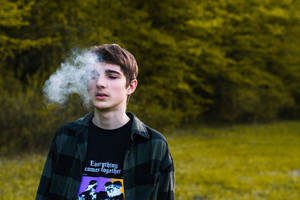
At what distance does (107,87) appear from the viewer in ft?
6.36

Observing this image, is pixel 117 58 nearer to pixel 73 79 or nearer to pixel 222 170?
pixel 73 79

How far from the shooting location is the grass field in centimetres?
589

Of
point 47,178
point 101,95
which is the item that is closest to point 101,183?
point 47,178

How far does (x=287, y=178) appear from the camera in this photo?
720cm

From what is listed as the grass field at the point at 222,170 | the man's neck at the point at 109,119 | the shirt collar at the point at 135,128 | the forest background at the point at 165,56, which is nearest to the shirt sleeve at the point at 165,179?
the shirt collar at the point at 135,128

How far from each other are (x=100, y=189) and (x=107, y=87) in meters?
0.53

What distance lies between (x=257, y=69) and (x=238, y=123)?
Result: 290cm

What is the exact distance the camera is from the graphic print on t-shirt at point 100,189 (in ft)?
6.22

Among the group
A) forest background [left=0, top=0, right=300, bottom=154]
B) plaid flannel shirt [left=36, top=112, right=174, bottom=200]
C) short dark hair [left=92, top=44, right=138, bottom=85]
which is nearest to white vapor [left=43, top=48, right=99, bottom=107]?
short dark hair [left=92, top=44, right=138, bottom=85]

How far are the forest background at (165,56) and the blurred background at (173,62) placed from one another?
1.1 inches

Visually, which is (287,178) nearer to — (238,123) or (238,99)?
(238,99)

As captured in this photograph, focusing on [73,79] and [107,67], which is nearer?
[107,67]

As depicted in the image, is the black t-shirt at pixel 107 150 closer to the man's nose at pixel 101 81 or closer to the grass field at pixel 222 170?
the man's nose at pixel 101 81

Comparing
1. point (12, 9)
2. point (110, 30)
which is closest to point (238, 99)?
point (110, 30)
